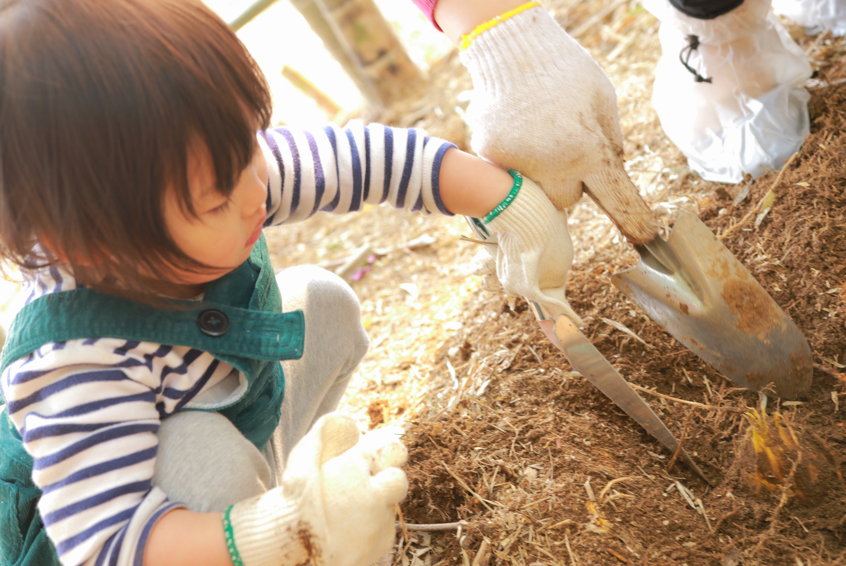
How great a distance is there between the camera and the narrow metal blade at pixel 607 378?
1.07 metres

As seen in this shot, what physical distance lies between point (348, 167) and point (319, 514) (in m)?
0.58

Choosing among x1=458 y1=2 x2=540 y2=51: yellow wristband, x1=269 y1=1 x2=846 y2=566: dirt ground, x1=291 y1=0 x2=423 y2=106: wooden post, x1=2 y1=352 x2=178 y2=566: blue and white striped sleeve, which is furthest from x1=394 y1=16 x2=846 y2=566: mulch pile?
x1=291 y1=0 x2=423 y2=106: wooden post

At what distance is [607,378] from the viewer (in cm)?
109

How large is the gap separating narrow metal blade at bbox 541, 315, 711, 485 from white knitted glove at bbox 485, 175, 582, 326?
32mm

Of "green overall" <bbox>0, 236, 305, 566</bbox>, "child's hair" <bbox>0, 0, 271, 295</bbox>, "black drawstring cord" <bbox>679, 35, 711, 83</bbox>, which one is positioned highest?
"child's hair" <bbox>0, 0, 271, 295</bbox>

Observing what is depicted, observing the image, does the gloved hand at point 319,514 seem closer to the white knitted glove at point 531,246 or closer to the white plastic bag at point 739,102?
the white knitted glove at point 531,246

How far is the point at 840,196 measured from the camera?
129 cm

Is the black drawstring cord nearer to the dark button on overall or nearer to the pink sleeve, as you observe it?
the pink sleeve

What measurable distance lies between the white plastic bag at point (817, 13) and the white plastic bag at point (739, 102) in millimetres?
222

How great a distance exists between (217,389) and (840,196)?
1.26 metres

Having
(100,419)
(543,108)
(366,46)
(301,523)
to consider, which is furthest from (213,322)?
(366,46)

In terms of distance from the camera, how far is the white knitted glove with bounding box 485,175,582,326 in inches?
41.0

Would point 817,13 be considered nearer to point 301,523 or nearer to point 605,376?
point 605,376

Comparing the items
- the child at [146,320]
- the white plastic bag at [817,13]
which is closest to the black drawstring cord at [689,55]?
the white plastic bag at [817,13]
